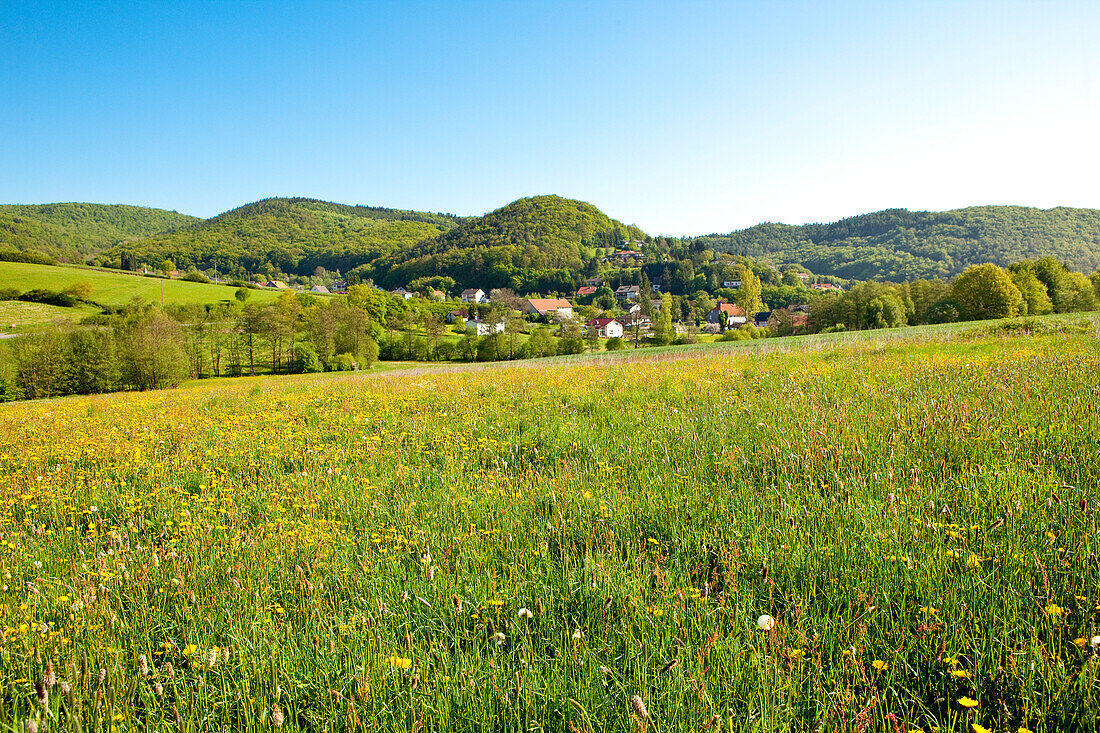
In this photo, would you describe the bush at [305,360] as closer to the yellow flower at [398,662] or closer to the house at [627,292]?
the yellow flower at [398,662]

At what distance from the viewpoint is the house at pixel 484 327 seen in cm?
9094

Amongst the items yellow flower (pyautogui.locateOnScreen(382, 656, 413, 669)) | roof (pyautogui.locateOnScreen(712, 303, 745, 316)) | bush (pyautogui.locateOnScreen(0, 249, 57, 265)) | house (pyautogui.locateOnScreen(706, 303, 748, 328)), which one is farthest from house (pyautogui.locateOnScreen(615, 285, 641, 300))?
yellow flower (pyautogui.locateOnScreen(382, 656, 413, 669))

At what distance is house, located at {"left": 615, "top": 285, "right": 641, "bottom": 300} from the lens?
7215 inches

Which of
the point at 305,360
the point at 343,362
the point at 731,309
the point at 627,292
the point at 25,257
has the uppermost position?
the point at 25,257

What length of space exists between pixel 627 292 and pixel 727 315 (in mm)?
50010

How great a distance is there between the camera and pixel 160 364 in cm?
5297

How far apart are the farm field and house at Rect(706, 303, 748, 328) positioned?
141060 millimetres

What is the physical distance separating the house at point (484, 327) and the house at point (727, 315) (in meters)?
67.9

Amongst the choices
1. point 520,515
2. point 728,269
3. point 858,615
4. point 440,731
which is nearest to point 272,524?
point 520,515

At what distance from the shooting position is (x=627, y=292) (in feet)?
612

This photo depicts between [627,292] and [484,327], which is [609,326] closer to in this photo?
[484,327]

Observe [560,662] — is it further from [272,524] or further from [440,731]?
[272,524]

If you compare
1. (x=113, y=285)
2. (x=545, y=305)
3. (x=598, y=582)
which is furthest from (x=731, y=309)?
(x=113, y=285)

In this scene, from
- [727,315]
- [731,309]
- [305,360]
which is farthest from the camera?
[731,309]
